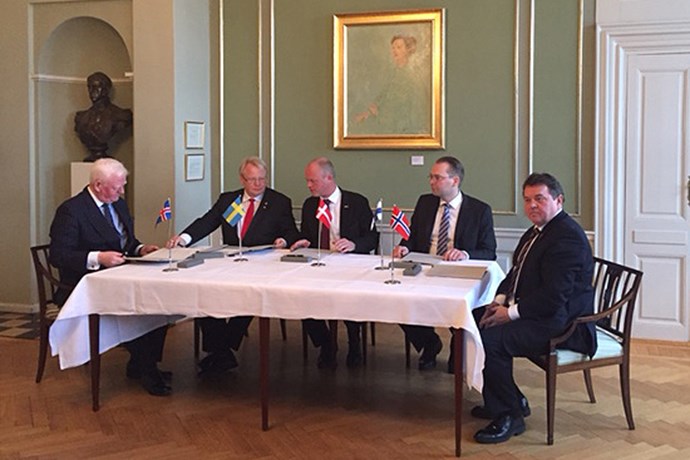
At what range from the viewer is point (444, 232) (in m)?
5.22

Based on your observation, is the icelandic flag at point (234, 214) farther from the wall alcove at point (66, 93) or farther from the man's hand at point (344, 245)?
the wall alcove at point (66, 93)

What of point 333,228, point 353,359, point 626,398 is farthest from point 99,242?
point 626,398

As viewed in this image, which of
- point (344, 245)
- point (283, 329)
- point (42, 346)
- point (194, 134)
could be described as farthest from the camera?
point (194, 134)

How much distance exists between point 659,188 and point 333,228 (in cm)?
239

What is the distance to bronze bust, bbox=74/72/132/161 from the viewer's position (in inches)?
282

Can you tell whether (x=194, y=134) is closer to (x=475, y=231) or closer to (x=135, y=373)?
(x=135, y=373)

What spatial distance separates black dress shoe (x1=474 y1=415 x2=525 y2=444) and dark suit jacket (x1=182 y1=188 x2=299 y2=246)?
2.01m

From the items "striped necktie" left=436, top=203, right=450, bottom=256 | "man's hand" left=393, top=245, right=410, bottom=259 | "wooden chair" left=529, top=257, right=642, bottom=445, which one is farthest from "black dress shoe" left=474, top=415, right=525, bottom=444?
"striped necktie" left=436, top=203, right=450, bottom=256

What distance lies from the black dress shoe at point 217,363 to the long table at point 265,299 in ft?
1.72

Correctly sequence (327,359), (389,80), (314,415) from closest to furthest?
(314,415), (327,359), (389,80)

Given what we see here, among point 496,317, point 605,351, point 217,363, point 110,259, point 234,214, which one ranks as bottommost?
point 217,363

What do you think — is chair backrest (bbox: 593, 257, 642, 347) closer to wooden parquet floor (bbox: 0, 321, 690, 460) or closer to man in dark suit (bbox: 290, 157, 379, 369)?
wooden parquet floor (bbox: 0, 321, 690, 460)

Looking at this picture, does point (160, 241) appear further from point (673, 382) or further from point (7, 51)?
point (673, 382)

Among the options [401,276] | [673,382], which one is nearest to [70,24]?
[401,276]
